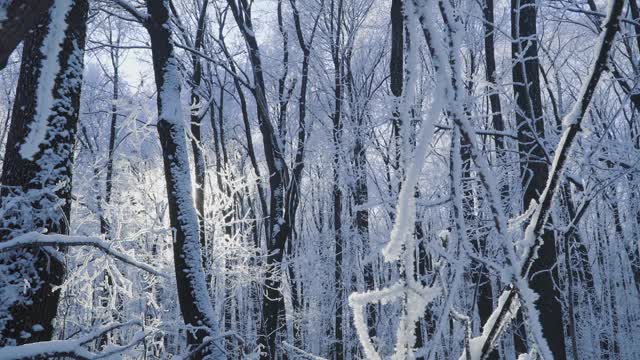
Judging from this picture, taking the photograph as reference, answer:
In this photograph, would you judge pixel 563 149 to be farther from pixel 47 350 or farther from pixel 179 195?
pixel 179 195

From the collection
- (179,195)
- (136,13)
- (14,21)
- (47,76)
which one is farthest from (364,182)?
(14,21)

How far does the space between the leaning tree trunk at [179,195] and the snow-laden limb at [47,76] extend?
4.65 feet

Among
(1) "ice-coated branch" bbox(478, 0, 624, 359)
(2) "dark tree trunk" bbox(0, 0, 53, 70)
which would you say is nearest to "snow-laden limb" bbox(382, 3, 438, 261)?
(1) "ice-coated branch" bbox(478, 0, 624, 359)

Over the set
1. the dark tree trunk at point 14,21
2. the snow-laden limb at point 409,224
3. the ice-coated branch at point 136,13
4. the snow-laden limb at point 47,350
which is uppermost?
the ice-coated branch at point 136,13

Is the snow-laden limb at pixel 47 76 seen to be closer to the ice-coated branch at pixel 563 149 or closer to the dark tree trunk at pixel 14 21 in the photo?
the dark tree trunk at pixel 14 21

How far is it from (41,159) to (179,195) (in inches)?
61.7

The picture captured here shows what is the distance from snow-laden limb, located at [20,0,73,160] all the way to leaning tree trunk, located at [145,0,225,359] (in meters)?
1.42

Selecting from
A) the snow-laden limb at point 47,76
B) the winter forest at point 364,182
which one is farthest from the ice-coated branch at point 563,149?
the snow-laden limb at point 47,76

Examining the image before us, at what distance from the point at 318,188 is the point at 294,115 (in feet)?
22.4

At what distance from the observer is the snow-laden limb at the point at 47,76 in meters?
2.85

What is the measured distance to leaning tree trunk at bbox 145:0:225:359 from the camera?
162 inches

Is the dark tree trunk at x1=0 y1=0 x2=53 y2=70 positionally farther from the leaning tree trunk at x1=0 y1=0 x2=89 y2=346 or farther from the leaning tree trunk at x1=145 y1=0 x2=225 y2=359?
the leaning tree trunk at x1=145 y1=0 x2=225 y2=359

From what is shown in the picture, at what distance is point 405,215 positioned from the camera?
0.50 meters

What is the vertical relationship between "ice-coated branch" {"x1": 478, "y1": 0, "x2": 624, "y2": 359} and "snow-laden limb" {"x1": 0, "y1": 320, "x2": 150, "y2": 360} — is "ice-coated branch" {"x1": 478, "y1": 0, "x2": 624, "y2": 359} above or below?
above
